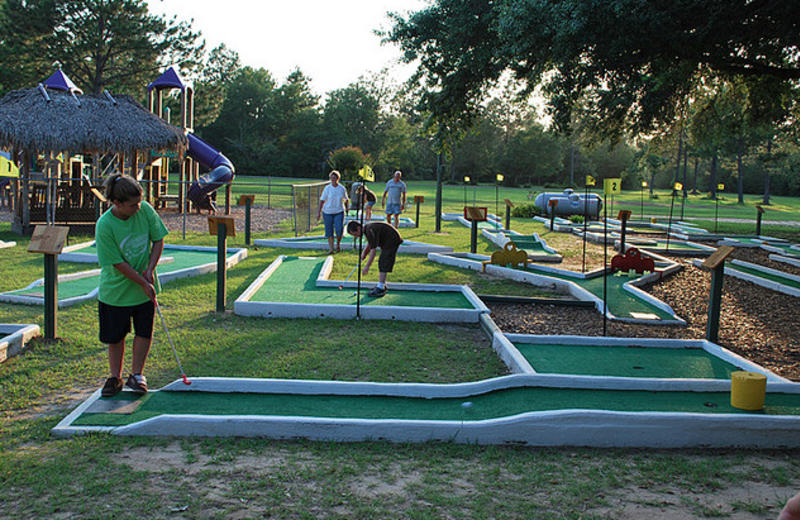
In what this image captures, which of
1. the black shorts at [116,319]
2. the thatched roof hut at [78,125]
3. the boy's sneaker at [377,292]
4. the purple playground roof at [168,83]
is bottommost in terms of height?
the boy's sneaker at [377,292]

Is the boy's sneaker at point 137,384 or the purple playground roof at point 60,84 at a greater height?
the purple playground roof at point 60,84

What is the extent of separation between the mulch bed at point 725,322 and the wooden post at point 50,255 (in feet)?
15.0

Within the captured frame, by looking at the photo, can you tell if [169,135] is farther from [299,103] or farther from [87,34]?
[299,103]

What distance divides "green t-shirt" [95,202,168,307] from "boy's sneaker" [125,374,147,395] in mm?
552

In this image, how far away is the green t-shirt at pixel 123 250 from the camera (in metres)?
4.22

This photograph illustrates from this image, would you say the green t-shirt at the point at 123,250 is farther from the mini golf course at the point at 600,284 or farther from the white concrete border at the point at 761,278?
the white concrete border at the point at 761,278

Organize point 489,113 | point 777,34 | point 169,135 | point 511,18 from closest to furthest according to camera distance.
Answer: point 511,18
point 777,34
point 169,135
point 489,113

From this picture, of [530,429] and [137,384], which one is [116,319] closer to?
[137,384]

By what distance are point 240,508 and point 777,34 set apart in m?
11.9

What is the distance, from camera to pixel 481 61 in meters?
12.7

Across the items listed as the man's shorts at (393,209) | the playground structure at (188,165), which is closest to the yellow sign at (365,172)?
the man's shorts at (393,209)

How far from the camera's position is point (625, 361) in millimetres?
5691

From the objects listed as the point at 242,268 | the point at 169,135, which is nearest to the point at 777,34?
the point at 242,268

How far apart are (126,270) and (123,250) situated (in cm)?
16
